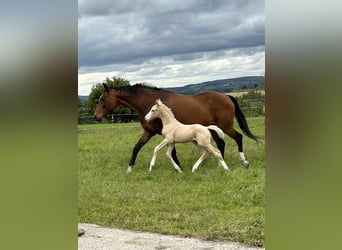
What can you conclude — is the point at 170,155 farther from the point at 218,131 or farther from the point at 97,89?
the point at 97,89

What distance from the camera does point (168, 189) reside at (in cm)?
210

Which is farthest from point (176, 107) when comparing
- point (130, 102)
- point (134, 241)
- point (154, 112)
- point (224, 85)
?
point (134, 241)

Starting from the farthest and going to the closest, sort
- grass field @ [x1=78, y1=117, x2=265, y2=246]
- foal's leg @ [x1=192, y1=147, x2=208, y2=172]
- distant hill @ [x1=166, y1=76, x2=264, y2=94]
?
foal's leg @ [x1=192, y1=147, x2=208, y2=172] < grass field @ [x1=78, y1=117, x2=265, y2=246] < distant hill @ [x1=166, y1=76, x2=264, y2=94]

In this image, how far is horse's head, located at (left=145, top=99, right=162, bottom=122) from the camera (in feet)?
7.23

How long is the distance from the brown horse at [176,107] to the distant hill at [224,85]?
0.13 ft

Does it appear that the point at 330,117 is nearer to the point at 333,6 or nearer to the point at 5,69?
the point at 333,6

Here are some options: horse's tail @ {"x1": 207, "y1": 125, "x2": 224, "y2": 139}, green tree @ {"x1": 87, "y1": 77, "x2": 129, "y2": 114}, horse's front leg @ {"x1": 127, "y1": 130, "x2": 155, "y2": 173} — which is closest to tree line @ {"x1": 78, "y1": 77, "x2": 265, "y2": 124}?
green tree @ {"x1": 87, "y1": 77, "x2": 129, "y2": 114}

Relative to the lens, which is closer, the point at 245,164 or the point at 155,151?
the point at 245,164

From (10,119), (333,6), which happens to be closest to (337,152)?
(333,6)

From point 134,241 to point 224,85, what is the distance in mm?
860

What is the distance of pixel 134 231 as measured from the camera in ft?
6.89

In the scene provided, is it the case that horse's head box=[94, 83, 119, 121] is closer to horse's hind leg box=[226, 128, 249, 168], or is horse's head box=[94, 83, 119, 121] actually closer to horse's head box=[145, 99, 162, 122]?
horse's head box=[145, 99, 162, 122]

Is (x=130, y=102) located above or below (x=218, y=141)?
above

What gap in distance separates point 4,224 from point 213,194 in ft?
3.09
